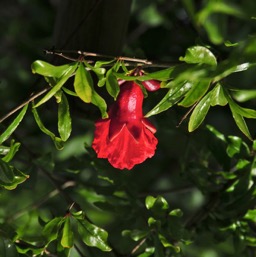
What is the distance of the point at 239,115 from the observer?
79 cm

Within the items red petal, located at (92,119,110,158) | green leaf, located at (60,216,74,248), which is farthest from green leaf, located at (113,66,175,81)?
green leaf, located at (60,216,74,248)

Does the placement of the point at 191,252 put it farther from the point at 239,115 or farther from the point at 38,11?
the point at 239,115

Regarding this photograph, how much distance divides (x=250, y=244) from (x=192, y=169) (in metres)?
0.15

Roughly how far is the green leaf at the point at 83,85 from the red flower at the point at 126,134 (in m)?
0.10

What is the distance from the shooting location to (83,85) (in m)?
0.75

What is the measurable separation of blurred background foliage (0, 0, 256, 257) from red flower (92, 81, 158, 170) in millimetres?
79

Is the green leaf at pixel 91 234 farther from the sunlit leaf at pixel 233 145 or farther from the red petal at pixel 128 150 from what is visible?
the sunlit leaf at pixel 233 145

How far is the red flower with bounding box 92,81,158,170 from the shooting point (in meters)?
0.83

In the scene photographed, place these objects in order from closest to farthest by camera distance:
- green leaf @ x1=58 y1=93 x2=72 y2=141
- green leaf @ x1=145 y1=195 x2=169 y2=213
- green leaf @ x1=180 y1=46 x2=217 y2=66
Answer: green leaf @ x1=180 y1=46 x2=217 y2=66 < green leaf @ x1=58 y1=93 x2=72 y2=141 < green leaf @ x1=145 y1=195 x2=169 y2=213

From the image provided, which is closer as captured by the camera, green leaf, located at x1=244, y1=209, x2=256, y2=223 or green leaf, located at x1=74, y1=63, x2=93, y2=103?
green leaf, located at x1=74, y1=63, x2=93, y2=103

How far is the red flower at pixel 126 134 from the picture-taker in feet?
2.72

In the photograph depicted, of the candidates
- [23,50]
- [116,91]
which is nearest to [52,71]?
[116,91]

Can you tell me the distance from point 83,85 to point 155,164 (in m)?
1.18

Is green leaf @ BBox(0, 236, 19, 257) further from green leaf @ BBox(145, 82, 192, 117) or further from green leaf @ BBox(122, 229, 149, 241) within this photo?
green leaf @ BBox(145, 82, 192, 117)
